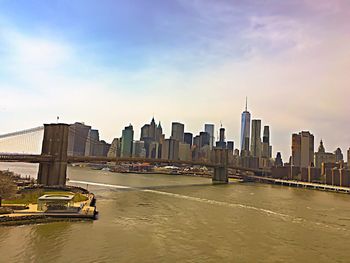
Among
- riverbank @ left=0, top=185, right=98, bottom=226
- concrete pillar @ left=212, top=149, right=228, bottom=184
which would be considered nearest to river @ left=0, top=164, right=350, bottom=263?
riverbank @ left=0, top=185, right=98, bottom=226

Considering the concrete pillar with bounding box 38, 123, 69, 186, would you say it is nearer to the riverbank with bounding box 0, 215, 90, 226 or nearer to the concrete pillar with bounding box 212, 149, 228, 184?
the riverbank with bounding box 0, 215, 90, 226

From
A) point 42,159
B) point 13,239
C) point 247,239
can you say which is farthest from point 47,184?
point 247,239

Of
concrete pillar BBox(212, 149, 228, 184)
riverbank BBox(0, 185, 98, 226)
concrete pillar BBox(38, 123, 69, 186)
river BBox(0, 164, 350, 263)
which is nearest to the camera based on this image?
river BBox(0, 164, 350, 263)

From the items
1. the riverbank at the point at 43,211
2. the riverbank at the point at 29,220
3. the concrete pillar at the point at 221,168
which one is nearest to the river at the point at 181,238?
the riverbank at the point at 29,220

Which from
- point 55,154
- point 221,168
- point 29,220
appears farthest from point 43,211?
point 221,168

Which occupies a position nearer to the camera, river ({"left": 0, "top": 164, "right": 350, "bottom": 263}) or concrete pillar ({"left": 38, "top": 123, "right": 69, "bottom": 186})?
river ({"left": 0, "top": 164, "right": 350, "bottom": 263})

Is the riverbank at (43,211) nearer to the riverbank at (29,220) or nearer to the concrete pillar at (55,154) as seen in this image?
the riverbank at (29,220)

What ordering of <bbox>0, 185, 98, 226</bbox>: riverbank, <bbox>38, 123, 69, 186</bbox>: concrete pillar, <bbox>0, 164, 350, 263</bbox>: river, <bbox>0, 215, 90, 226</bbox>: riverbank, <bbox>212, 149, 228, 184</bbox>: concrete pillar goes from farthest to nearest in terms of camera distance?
1. <bbox>212, 149, 228, 184</bbox>: concrete pillar
2. <bbox>38, 123, 69, 186</bbox>: concrete pillar
3. <bbox>0, 185, 98, 226</bbox>: riverbank
4. <bbox>0, 215, 90, 226</bbox>: riverbank
5. <bbox>0, 164, 350, 263</bbox>: river
